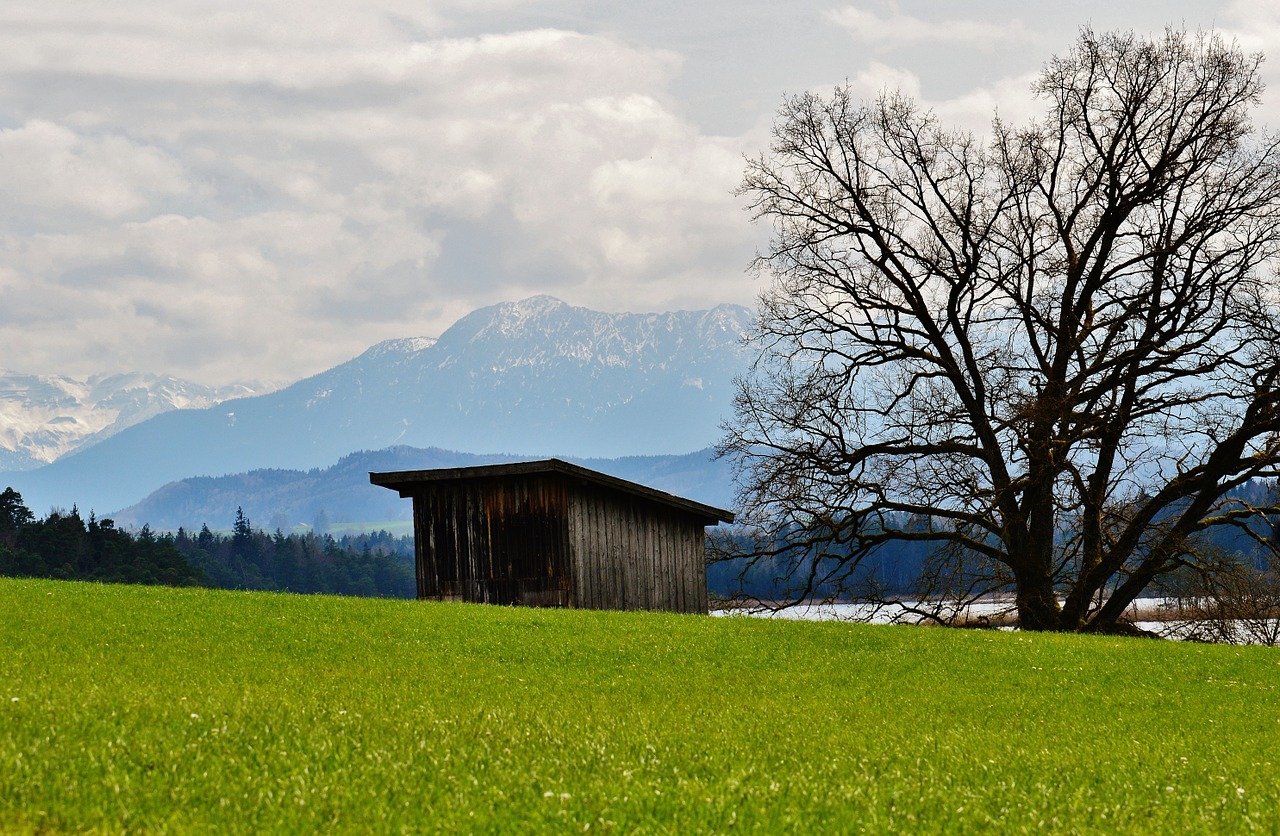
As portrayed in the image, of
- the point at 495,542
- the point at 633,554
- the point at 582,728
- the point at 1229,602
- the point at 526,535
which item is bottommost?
the point at 1229,602

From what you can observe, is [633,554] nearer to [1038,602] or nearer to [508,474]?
[508,474]

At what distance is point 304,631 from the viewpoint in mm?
19875

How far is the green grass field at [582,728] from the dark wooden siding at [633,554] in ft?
25.9

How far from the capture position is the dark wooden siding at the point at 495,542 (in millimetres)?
30875

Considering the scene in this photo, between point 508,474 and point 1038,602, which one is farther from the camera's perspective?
point 1038,602

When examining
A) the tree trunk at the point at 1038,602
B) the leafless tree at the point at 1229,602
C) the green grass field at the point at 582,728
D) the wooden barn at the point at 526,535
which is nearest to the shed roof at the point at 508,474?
the wooden barn at the point at 526,535

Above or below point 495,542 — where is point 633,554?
below

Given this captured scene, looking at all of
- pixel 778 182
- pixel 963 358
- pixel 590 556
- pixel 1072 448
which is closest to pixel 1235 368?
pixel 1072 448

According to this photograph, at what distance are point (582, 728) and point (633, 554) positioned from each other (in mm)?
22068

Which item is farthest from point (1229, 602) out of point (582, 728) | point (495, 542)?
point (582, 728)

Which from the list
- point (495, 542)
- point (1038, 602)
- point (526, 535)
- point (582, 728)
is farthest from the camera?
point (1038, 602)

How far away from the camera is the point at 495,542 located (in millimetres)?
31453

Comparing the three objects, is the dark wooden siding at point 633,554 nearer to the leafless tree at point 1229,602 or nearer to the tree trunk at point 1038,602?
the tree trunk at point 1038,602

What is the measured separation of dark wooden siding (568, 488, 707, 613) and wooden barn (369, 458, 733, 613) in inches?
1.6
